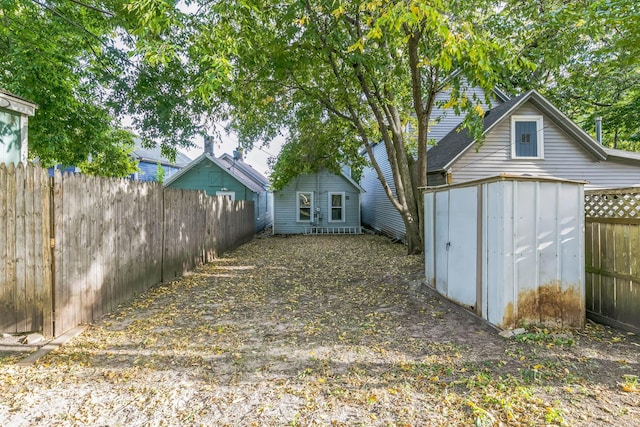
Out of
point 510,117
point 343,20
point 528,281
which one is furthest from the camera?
point 510,117

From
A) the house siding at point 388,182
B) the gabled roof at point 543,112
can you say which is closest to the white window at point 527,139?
the gabled roof at point 543,112

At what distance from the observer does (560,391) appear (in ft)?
9.42

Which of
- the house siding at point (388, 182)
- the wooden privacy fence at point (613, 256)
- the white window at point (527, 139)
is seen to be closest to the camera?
the wooden privacy fence at point (613, 256)

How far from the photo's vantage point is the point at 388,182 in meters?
17.3

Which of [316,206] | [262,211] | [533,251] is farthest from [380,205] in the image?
[533,251]

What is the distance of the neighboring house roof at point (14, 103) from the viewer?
557 centimetres

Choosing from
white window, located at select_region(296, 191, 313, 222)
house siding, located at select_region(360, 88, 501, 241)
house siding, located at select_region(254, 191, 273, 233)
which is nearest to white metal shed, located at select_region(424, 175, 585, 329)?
house siding, located at select_region(360, 88, 501, 241)

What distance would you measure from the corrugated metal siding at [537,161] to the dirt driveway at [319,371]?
7535 mm

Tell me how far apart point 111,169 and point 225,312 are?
482 inches

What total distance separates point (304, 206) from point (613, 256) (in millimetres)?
14787

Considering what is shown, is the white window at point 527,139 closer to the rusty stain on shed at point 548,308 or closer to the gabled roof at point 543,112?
the gabled roof at point 543,112

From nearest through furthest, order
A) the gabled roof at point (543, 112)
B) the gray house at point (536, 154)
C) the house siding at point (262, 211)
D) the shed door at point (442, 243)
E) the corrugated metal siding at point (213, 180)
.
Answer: the shed door at point (442, 243)
the gabled roof at point (543, 112)
the gray house at point (536, 154)
the corrugated metal siding at point (213, 180)
the house siding at point (262, 211)

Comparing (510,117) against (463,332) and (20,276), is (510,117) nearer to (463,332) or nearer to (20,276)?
(463,332)

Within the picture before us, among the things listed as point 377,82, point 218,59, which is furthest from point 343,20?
point 218,59
